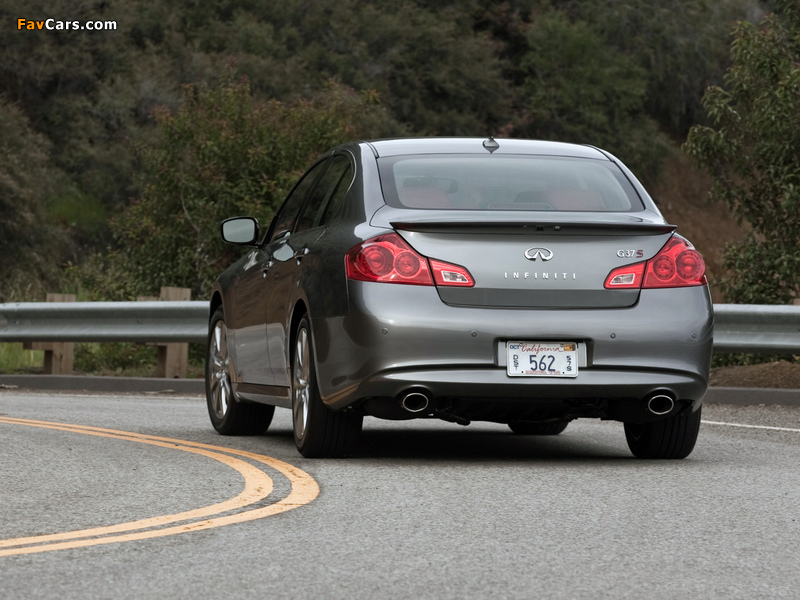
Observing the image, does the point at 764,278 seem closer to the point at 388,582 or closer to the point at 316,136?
the point at 316,136

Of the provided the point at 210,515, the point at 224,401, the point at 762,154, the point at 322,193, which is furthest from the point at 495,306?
the point at 762,154

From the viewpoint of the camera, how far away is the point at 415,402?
7.55 m

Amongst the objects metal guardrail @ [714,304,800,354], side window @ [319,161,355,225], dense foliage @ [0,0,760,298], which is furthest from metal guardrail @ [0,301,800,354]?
dense foliage @ [0,0,760,298]

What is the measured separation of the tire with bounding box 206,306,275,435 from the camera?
9.63 metres

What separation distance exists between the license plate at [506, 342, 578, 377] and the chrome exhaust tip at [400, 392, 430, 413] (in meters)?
0.44

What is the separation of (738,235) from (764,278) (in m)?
43.4

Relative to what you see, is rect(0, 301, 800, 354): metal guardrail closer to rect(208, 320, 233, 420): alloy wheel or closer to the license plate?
rect(208, 320, 233, 420): alloy wheel

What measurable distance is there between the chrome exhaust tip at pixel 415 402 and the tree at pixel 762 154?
405 inches

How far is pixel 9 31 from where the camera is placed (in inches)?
1806

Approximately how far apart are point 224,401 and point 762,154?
9543 mm

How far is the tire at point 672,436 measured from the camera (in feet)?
26.7

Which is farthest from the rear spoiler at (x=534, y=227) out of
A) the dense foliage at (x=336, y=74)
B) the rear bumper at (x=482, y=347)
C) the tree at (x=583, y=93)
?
the tree at (x=583, y=93)

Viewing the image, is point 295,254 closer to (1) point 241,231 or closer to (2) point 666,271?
(1) point 241,231
